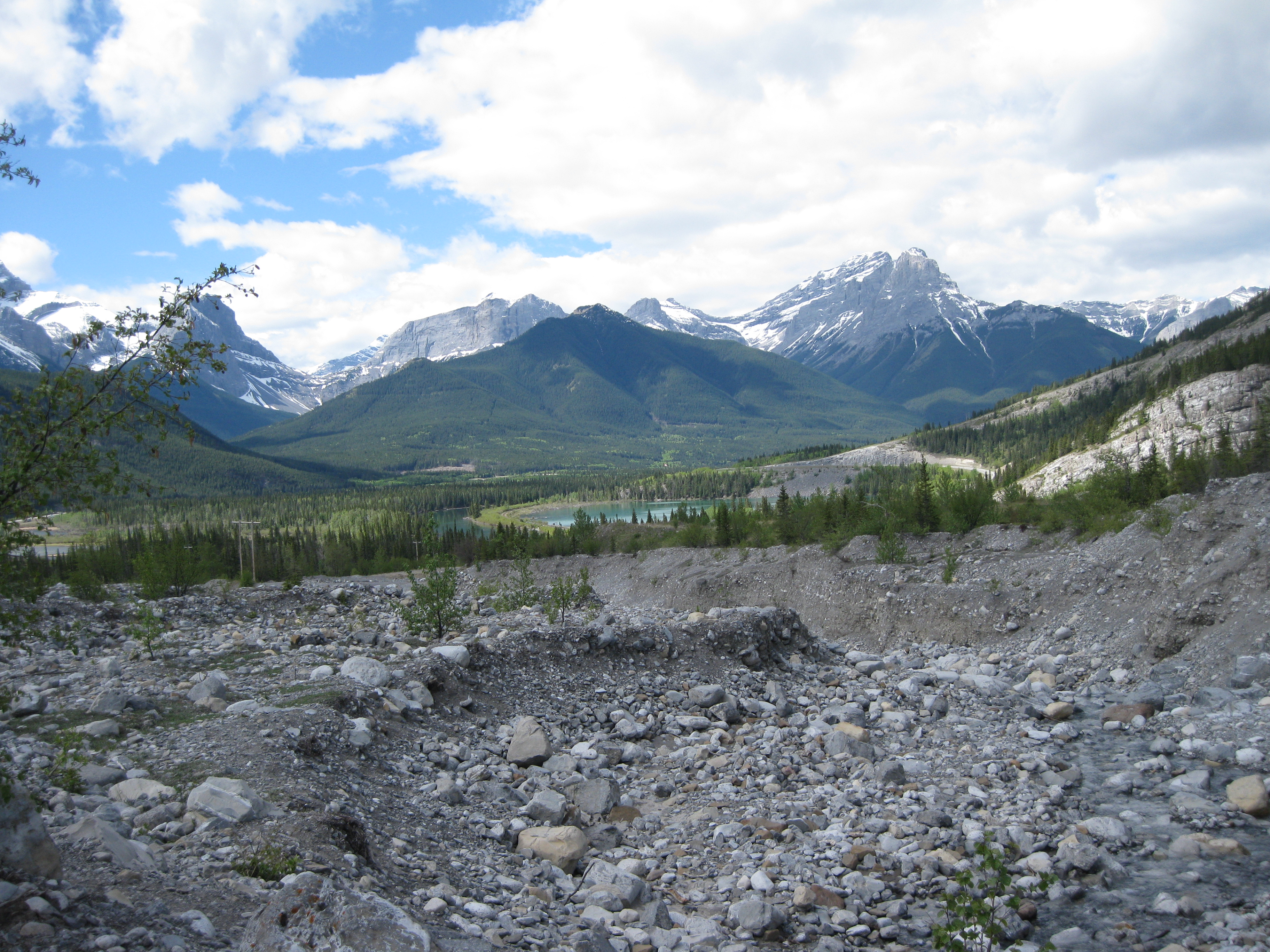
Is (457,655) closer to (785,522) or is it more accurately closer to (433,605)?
(433,605)

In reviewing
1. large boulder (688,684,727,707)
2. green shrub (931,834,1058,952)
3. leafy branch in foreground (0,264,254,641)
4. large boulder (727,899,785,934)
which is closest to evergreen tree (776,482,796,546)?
large boulder (688,684,727,707)

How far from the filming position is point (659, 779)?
13609 mm

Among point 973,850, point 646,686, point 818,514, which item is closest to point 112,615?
point 646,686

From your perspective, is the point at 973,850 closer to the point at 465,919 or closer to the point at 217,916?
the point at 465,919

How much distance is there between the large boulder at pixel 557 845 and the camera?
33.3 ft

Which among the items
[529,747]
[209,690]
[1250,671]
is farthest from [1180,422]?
[209,690]

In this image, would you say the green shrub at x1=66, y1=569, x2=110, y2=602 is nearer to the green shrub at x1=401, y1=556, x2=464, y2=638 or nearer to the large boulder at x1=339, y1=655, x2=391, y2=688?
the green shrub at x1=401, y1=556, x2=464, y2=638

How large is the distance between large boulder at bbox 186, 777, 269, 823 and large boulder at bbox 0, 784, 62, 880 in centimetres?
229

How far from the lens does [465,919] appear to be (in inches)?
309

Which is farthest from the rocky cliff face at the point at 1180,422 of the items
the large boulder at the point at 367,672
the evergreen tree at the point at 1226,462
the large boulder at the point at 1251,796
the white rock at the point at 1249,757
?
the large boulder at the point at 367,672

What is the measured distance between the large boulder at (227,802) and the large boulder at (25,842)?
2.29 metres

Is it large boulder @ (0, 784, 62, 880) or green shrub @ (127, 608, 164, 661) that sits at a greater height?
large boulder @ (0, 784, 62, 880)

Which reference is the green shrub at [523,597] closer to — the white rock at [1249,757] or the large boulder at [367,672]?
the large boulder at [367,672]

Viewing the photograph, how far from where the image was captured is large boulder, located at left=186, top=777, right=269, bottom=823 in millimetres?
8680
